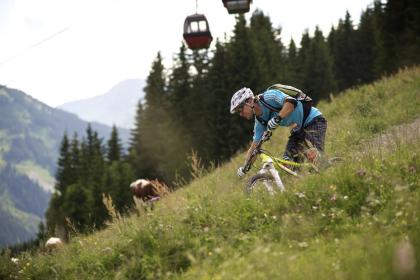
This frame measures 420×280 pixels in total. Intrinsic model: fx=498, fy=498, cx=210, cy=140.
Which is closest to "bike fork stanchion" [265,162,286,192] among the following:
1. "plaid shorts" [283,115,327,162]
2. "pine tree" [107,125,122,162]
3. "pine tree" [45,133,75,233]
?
"plaid shorts" [283,115,327,162]

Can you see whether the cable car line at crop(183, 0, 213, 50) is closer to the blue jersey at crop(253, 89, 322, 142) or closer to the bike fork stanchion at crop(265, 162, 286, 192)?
the blue jersey at crop(253, 89, 322, 142)

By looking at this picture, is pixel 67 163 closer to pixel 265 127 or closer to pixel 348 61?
pixel 348 61

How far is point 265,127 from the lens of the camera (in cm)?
873

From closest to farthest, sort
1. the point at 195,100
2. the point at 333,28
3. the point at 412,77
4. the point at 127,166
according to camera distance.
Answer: the point at 412,77 → the point at 195,100 → the point at 127,166 → the point at 333,28

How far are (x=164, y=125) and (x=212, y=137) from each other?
15288mm

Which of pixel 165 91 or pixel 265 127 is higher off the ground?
pixel 265 127

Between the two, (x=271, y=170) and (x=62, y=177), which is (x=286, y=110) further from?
(x=62, y=177)

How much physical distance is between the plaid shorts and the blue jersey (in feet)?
0.37

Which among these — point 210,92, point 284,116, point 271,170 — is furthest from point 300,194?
point 210,92

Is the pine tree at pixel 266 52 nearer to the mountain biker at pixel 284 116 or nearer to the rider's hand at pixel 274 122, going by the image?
the mountain biker at pixel 284 116

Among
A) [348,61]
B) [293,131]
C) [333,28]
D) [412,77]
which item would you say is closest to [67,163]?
[348,61]

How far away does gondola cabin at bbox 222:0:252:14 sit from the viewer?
1627 centimetres

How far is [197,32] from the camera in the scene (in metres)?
22.2

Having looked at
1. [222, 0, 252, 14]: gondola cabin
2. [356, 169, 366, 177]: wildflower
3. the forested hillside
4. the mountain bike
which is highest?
[222, 0, 252, 14]: gondola cabin
